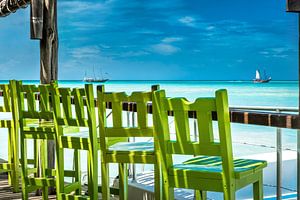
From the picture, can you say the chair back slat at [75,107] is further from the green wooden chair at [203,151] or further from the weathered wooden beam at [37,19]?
the weathered wooden beam at [37,19]

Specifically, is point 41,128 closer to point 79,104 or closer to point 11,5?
point 79,104

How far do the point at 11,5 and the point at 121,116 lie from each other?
3834mm

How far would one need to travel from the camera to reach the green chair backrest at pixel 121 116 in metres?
2.95

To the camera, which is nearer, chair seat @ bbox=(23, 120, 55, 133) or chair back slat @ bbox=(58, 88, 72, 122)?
chair back slat @ bbox=(58, 88, 72, 122)

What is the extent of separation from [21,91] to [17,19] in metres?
41.2

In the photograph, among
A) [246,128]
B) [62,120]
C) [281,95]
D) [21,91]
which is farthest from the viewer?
[281,95]

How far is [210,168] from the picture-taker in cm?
232

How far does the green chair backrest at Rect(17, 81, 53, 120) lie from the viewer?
3836 millimetres

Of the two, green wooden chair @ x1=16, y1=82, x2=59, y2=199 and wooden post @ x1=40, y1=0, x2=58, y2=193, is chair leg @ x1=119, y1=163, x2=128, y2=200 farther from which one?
wooden post @ x1=40, y1=0, x2=58, y2=193

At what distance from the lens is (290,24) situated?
45.7 metres

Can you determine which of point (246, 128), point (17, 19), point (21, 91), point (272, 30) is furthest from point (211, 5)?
point (21, 91)

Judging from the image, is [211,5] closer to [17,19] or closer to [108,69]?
[108,69]

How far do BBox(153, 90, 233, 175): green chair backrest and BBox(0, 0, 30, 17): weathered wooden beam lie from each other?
3.84 metres

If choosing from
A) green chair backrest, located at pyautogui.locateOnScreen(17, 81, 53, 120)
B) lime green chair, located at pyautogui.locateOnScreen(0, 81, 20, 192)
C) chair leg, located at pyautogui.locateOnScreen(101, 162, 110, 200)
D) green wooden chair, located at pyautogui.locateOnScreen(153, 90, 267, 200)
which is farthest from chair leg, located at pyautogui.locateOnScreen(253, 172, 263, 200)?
lime green chair, located at pyautogui.locateOnScreen(0, 81, 20, 192)
